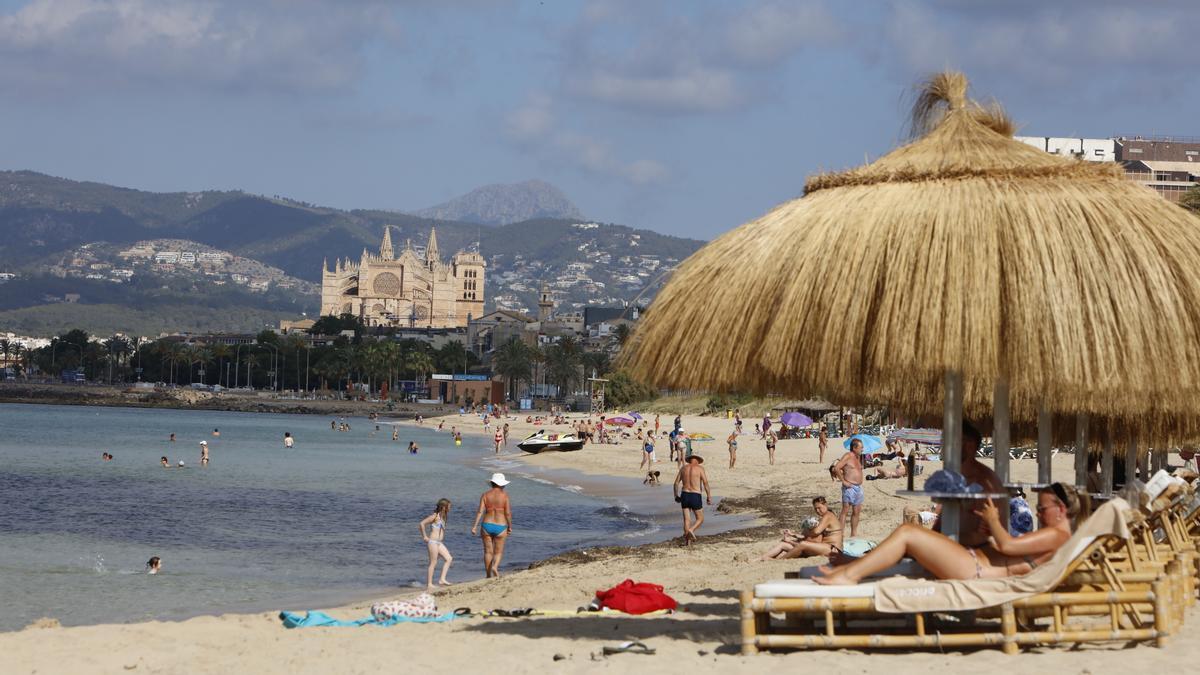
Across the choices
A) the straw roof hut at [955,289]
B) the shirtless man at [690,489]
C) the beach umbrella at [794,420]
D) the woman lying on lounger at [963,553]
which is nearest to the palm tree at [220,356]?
the beach umbrella at [794,420]

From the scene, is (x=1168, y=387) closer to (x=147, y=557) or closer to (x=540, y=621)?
(x=540, y=621)

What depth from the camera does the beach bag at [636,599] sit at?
31.8ft

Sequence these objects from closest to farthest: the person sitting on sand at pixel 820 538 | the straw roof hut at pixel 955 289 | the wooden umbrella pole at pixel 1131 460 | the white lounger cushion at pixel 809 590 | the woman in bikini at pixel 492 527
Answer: the straw roof hut at pixel 955 289
the white lounger cushion at pixel 809 590
the person sitting on sand at pixel 820 538
the wooden umbrella pole at pixel 1131 460
the woman in bikini at pixel 492 527

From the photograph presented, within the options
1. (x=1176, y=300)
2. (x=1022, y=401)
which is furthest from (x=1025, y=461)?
(x=1176, y=300)

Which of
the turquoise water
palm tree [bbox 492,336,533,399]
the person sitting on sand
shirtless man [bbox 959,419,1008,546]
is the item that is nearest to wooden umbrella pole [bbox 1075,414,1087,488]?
the person sitting on sand

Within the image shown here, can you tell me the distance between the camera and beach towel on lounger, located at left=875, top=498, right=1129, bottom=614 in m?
7.09

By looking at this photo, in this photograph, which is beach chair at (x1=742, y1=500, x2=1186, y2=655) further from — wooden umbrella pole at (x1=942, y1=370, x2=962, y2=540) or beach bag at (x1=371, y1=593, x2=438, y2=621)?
beach bag at (x1=371, y1=593, x2=438, y2=621)

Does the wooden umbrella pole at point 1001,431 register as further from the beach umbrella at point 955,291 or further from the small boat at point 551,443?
the small boat at point 551,443

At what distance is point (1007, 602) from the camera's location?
7.21m

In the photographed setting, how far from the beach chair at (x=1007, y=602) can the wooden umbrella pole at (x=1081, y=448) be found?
3343 mm

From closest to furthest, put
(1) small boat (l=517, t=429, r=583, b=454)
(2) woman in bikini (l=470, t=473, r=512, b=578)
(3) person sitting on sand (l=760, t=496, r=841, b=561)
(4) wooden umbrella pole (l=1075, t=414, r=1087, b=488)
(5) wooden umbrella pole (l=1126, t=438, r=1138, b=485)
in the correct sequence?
(4) wooden umbrella pole (l=1075, t=414, r=1087, b=488), (3) person sitting on sand (l=760, t=496, r=841, b=561), (5) wooden umbrella pole (l=1126, t=438, r=1138, b=485), (2) woman in bikini (l=470, t=473, r=512, b=578), (1) small boat (l=517, t=429, r=583, b=454)

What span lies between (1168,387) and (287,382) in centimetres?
15109

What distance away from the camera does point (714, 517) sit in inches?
964

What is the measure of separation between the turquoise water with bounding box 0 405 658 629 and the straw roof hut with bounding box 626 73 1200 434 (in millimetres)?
8477
